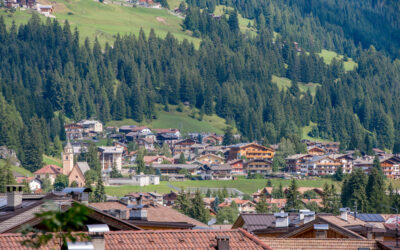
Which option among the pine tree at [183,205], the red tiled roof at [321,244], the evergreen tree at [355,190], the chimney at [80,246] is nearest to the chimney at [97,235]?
the chimney at [80,246]

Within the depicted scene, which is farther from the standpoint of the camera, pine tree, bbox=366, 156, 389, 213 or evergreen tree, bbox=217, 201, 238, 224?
pine tree, bbox=366, 156, 389, 213

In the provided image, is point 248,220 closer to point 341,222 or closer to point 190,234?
point 341,222

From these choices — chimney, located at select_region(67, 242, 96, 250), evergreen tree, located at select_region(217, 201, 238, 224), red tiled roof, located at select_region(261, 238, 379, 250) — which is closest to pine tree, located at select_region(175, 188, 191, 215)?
evergreen tree, located at select_region(217, 201, 238, 224)

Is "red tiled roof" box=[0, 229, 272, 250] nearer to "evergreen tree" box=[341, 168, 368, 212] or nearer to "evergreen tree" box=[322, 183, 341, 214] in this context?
"evergreen tree" box=[322, 183, 341, 214]

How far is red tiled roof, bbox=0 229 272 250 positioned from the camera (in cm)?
2990

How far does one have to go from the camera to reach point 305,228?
149 feet

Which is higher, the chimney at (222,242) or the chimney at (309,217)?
the chimney at (309,217)

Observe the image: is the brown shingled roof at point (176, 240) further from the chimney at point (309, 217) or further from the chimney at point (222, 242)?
the chimney at point (309, 217)

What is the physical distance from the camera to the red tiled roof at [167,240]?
98.1 ft

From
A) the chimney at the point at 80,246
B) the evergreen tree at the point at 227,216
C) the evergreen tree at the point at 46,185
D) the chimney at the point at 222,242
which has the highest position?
the evergreen tree at the point at 46,185

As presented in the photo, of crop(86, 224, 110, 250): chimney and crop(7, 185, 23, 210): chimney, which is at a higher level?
crop(7, 185, 23, 210): chimney

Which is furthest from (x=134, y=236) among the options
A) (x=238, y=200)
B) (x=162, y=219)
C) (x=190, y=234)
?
(x=238, y=200)

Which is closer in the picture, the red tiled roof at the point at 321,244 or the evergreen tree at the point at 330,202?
the red tiled roof at the point at 321,244

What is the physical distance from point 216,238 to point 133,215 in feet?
55.3
